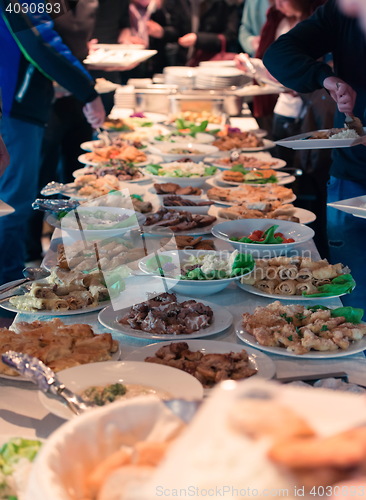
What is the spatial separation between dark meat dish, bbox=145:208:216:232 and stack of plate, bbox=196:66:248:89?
2.82 meters

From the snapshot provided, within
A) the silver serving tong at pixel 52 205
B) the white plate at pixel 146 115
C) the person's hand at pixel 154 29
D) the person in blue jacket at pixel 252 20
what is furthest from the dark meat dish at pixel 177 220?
the person's hand at pixel 154 29

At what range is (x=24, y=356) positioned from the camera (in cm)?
101

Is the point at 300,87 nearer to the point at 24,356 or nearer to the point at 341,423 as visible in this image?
the point at 24,356

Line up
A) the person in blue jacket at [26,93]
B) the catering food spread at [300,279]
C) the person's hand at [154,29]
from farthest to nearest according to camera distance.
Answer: the person's hand at [154,29] < the person in blue jacket at [26,93] < the catering food spread at [300,279]

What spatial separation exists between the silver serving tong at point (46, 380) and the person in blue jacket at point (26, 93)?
2082 mm

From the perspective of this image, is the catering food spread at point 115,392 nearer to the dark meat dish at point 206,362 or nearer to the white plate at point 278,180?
the dark meat dish at point 206,362

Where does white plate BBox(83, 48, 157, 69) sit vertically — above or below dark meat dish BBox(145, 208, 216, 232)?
above

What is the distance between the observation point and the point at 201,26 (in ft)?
22.8

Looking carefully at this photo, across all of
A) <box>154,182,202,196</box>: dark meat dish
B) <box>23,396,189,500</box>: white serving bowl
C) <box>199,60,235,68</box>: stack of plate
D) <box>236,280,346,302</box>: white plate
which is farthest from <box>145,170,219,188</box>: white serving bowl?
<box>199,60,235,68</box>: stack of plate

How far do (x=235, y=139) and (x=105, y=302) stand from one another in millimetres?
2221

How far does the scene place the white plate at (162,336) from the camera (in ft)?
4.53

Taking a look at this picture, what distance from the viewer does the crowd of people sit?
253 cm

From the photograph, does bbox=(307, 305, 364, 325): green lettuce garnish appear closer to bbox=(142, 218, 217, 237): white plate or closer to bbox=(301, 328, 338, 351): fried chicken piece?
bbox=(301, 328, 338, 351): fried chicken piece

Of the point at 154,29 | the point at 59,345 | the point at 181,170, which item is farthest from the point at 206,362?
the point at 154,29
